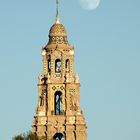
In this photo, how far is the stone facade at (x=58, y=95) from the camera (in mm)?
146375

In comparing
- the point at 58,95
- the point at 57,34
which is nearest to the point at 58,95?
the point at 58,95

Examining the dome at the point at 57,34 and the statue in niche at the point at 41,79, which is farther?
the dome at the point at 57,34

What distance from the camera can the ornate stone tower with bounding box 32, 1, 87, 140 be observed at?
146 m

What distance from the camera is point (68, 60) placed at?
151m

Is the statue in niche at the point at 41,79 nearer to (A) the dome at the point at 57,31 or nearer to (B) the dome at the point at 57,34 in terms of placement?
(B) the dome at the point at 57,34

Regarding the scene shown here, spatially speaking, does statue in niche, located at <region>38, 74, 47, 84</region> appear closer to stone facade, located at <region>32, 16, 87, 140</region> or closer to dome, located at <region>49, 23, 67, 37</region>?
stone facade, located at <region>32, 16, 87, 140</region>

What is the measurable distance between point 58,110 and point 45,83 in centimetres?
440

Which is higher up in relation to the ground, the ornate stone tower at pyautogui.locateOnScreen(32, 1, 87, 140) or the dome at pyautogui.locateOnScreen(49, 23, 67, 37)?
the dome at pyautogui.locateOnScreen(49, 23, 67, 37)

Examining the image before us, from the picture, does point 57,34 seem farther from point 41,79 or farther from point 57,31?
point 41,79

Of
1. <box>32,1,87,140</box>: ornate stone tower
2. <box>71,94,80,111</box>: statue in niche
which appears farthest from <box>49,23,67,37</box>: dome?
<box>71,94,80,111</box>: statue in niche

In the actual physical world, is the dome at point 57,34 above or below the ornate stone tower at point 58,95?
above

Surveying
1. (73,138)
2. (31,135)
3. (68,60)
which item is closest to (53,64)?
(68,60)

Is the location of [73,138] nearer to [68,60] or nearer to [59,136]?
[59,136]

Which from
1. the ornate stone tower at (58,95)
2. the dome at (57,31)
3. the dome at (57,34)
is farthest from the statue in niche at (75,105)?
the dome at (57,31)
